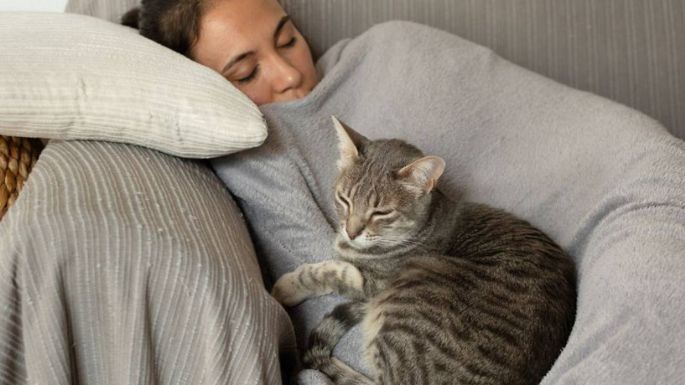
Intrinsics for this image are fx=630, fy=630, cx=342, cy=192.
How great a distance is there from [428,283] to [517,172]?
397 mm

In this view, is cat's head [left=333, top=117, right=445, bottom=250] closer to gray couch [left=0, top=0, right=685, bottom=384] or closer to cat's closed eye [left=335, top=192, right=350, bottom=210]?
cat's closed eye [left=335, top=192, right=350, bottom=210]

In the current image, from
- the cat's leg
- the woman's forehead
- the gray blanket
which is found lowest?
the cat's leg

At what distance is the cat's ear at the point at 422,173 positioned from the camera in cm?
118

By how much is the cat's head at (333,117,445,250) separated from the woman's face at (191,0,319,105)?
31cm

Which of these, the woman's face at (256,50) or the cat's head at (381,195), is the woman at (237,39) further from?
the cat's head at (381,195)

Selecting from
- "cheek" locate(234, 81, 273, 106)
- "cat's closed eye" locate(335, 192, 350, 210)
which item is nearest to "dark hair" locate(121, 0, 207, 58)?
"cheek" locate(234, 81, 273, 106)

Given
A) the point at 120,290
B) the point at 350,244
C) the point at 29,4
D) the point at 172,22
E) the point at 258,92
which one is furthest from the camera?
the point at 29,4

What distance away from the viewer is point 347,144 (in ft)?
4.21

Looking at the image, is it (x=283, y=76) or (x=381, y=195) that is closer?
(x=381, y=195)

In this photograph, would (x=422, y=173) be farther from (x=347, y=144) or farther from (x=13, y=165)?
(x=13, y=165)

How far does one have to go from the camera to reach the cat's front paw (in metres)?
1.25

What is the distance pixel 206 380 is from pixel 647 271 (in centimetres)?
67

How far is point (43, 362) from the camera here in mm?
829

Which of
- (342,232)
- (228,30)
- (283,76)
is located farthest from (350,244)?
(228,30)
